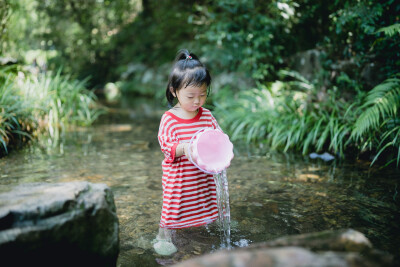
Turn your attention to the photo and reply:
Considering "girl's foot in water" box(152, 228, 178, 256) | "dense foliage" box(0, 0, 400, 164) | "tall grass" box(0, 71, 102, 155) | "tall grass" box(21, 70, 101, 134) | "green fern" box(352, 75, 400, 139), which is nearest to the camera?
"girl's foot in water" box(152, 228, 178, 256)

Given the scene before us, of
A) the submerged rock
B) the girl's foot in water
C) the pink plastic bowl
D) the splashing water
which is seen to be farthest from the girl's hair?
the submerged rock

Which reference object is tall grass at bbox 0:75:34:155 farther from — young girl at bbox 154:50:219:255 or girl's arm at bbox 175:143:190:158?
girl's arm at bbox 175:143:190:158

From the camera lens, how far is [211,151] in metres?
2.37

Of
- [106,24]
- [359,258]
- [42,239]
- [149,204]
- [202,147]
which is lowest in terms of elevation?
[149,204]

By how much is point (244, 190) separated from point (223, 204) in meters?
0.91

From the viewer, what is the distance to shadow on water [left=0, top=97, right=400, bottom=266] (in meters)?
2.65

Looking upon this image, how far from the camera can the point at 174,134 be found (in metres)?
2.60

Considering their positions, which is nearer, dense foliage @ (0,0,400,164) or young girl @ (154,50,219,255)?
young girl @ (154,50,219,255)

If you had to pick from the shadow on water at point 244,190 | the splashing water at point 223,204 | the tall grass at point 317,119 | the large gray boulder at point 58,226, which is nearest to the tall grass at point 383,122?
the tall grass at point 317,119

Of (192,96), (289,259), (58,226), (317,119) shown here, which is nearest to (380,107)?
(317,119)

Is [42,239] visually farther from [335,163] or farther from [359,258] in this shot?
[335,163]

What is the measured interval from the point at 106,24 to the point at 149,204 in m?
16.7

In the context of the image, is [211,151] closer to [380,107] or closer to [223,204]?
[223,204]

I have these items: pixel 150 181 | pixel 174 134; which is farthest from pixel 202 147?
pixel 150 181
